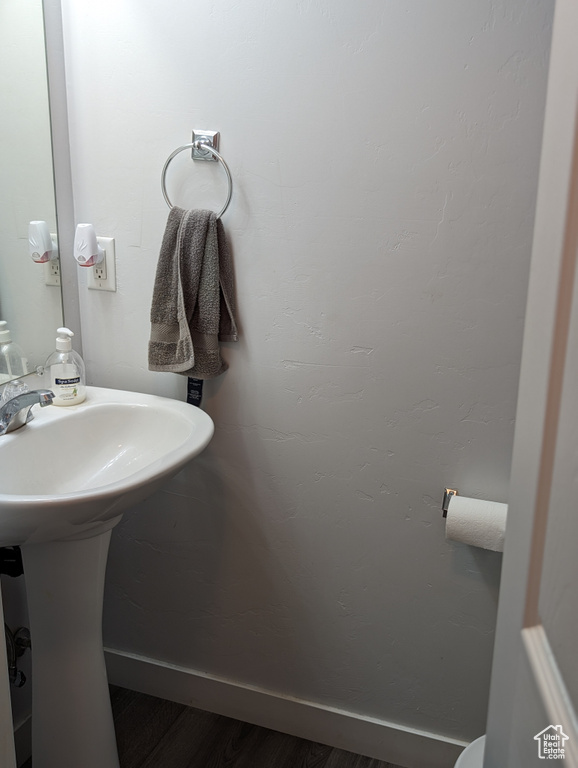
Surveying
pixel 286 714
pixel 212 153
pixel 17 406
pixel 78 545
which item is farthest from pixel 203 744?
pixel 212 153

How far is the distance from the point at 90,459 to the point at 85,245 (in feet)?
1.61

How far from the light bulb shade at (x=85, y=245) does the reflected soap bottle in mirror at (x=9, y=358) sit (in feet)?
0.76

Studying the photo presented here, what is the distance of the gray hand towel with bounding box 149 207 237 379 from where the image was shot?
60.3 inches

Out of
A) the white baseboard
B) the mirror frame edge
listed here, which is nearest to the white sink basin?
the mirror frame edge

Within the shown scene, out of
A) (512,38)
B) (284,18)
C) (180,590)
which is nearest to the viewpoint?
(512,38)

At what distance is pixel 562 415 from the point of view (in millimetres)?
574

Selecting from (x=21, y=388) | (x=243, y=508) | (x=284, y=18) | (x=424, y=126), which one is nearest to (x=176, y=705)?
(x=243, y=508)

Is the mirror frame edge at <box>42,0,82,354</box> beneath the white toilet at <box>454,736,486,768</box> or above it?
above

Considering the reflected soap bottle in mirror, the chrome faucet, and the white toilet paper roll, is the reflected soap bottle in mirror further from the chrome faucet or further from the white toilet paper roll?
the white toilet paper roll

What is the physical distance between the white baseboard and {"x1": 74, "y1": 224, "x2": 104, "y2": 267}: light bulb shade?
1.09 meters

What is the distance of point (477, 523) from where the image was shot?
145 centimetres

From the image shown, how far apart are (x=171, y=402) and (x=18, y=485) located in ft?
1.28

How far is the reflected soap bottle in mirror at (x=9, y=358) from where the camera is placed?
1.51 meters

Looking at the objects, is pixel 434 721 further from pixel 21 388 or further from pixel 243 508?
pixel 21 388
